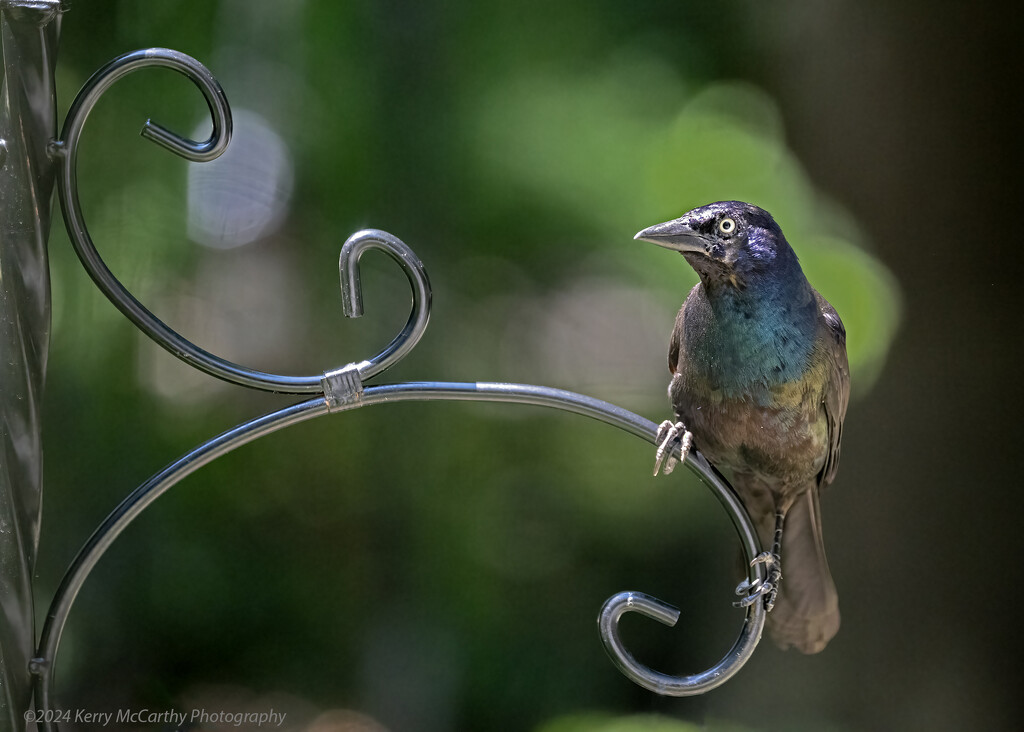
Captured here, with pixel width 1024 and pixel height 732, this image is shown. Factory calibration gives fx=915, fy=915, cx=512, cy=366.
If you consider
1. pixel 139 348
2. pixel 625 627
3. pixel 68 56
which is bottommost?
pixel 625 627

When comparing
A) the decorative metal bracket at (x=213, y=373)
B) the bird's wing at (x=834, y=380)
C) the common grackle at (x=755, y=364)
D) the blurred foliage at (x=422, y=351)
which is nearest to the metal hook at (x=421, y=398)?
the decorative metal bracket at (x=213, y=373)

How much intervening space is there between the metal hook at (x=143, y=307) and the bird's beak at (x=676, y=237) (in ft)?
0.81

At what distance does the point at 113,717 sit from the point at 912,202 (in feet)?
4.40

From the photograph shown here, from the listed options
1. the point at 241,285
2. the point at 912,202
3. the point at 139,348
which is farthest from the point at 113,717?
the point at 912,202

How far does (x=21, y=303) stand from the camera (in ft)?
1.64

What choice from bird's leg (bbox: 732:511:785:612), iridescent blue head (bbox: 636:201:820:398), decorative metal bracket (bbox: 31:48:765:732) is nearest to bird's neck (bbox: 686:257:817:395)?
iridescent blue head (bbox: 636:201:820:398)

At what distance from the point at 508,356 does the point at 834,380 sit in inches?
23.2

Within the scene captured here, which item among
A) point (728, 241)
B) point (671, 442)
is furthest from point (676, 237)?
point (671, 442)

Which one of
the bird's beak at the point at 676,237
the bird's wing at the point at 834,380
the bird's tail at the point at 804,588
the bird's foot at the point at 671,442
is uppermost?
the bird's beak at the point at 676,237

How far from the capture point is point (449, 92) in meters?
1.34

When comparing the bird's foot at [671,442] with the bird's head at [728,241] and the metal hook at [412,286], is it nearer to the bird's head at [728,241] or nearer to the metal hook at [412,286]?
the bird's head at [728,241]

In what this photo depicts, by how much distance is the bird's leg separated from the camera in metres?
0.62

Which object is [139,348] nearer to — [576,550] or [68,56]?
[68,56]

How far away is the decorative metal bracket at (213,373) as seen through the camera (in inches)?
20.2
